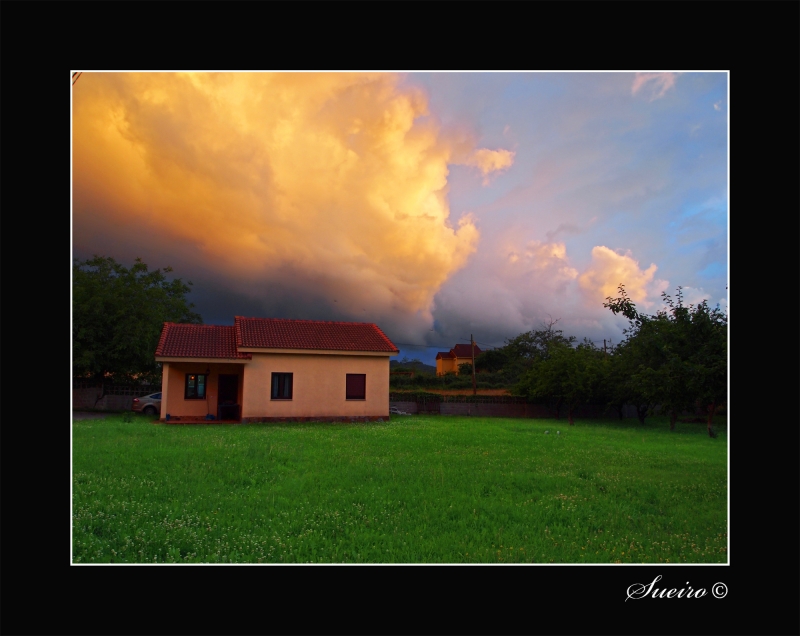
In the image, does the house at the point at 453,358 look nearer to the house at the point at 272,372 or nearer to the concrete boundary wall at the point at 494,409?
the concrete boundary wall at the point at 494,409

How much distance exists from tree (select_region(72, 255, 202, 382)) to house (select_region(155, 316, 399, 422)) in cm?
380

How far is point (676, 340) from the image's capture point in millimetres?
6965

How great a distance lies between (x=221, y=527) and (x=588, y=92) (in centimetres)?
717

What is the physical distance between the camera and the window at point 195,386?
17781 millimetres

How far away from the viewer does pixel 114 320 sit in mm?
20609

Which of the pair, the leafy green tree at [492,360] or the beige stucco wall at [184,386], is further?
the leafy green tree at [492,360]

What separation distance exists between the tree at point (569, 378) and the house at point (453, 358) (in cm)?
2174

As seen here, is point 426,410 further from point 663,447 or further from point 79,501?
point 79,501

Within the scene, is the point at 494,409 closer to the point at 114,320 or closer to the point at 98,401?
the point at 114,320

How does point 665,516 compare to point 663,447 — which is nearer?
point 665,516

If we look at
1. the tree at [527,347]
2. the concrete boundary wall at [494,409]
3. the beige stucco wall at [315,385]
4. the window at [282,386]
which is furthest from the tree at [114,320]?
the tree at [527,347]
